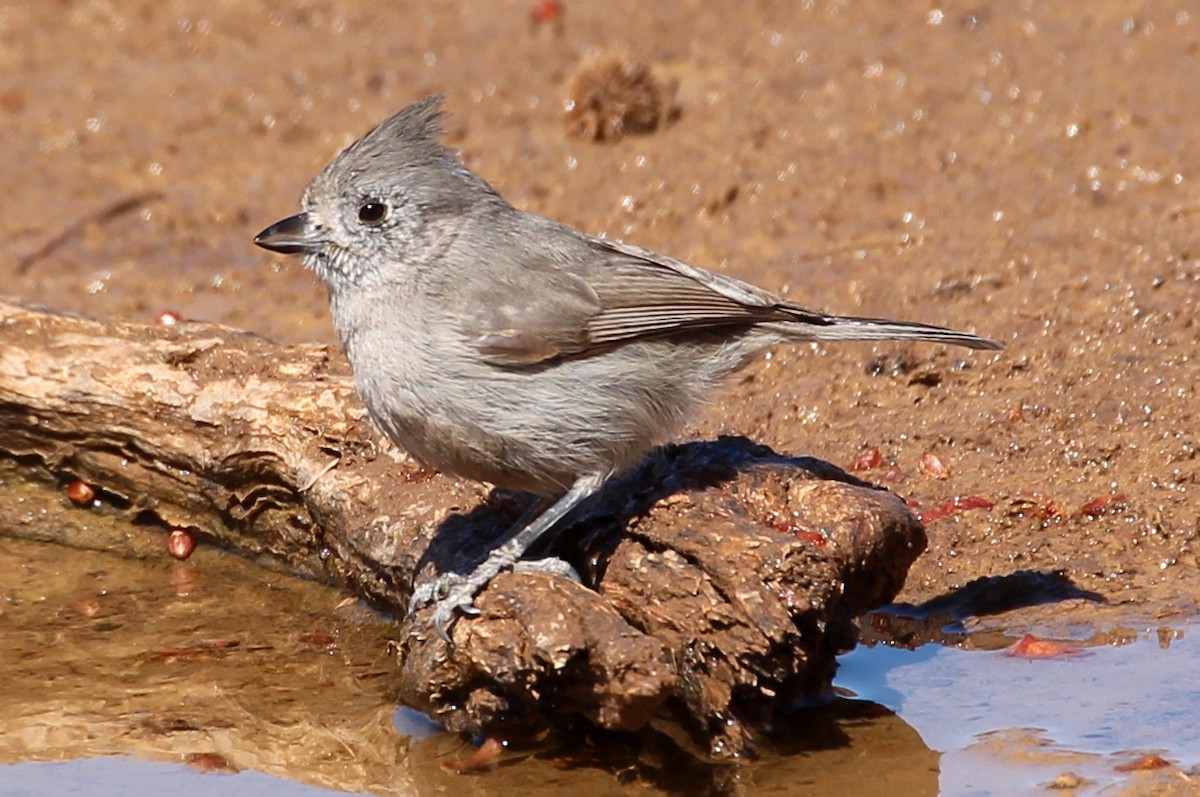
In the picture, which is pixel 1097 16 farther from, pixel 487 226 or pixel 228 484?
pixel 228 484

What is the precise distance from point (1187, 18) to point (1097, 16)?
20.1 inches

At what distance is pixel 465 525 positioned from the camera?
17.8 feet

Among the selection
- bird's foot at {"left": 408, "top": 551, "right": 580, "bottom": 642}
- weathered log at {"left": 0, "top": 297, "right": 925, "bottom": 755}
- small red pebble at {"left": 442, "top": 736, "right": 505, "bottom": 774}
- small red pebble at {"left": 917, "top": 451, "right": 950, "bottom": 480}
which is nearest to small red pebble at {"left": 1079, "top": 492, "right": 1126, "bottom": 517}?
small red pebble at {"left": 917, "top": 451, "right": 950, "bottom": 480}

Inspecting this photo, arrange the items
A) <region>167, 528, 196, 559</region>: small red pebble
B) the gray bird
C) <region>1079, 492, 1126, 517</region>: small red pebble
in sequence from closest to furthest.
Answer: the gray bird, <region>1079, 492, 1126, 517</region>: small red pebble, <region>167, 528, 196, 559</region>: small red pebble

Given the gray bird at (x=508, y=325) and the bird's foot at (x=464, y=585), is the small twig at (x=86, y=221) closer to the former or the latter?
the gray bird at (x=508, y=325)

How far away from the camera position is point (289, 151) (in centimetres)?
983

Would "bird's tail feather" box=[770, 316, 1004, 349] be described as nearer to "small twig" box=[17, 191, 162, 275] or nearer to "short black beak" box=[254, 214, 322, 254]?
"short black beak" box=[254, 214, 322, 254]

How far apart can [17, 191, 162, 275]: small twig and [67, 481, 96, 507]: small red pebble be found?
9.85 feet

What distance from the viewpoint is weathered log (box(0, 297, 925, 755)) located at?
4.52 metres

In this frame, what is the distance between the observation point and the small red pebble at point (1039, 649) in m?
5.21

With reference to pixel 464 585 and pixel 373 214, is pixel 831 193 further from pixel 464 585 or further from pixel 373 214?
pixel 464 585

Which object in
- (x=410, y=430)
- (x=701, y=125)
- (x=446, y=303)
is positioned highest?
(x=701, y=125)

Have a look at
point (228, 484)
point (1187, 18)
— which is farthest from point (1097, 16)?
point (228, 484)

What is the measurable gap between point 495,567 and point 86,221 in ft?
18.2
